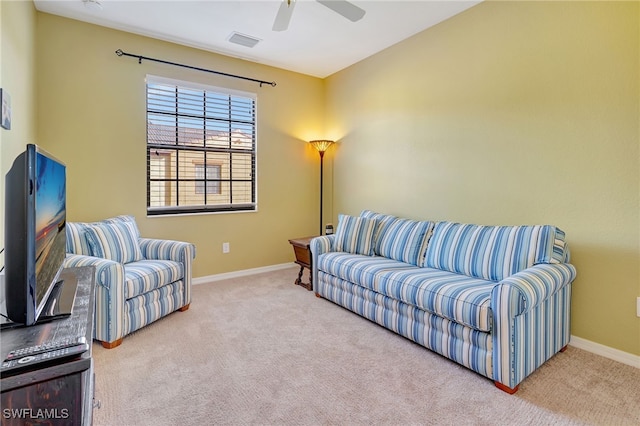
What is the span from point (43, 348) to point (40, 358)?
0.07 m

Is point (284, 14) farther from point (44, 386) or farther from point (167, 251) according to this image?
point (44, 386)

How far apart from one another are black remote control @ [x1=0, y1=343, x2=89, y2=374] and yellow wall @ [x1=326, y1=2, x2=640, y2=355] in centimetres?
284

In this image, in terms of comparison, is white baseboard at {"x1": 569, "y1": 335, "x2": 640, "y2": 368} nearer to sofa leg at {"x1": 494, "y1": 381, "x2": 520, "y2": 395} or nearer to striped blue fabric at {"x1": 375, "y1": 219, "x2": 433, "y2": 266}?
sofa leg at {"x1": 494, "y1": 381, "x2": 520, "y2": 395}

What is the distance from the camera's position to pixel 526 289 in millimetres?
1778

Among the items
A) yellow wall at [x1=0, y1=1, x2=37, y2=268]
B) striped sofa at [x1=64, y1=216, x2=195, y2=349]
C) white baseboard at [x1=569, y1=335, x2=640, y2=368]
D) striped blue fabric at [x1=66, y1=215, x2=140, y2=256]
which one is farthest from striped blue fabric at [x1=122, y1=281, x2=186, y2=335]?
white baseboard at [x1=569, y1=335, x2=640, y2=368]

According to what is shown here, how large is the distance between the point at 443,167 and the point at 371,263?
1192mm

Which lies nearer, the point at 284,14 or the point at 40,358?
the point at 40,358

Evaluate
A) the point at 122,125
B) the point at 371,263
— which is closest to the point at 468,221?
the point at 371,263

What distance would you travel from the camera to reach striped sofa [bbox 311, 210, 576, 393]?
5.95 feet

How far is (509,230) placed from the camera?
2.40 metres

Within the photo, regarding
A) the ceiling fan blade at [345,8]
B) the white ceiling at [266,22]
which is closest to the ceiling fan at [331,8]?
the ceiling fan blade at [345,8]

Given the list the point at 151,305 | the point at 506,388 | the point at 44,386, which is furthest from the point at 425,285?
the point at 151,305

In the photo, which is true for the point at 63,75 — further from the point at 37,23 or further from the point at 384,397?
the point at 384,397

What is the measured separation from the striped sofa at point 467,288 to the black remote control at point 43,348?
1837 mm
